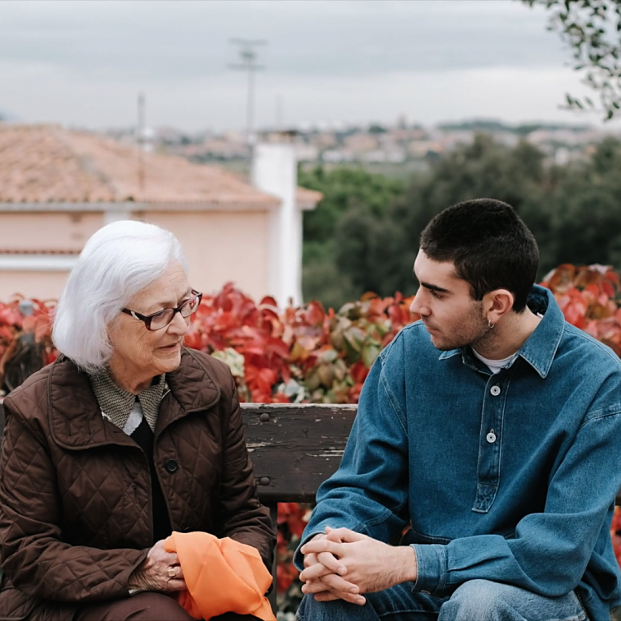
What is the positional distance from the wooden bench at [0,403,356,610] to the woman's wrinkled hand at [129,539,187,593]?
0.67 m

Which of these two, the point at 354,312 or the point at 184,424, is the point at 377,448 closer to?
the point at 184,424

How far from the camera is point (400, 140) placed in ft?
221

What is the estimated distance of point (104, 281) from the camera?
8.25 feet

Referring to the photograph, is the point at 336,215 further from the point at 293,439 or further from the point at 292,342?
the point at 293,439

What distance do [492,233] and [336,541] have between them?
0.90 meters

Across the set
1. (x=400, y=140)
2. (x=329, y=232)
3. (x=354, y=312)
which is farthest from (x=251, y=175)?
(x=400, y=140)

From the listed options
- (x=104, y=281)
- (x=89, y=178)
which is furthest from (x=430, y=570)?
(x=89, y=178)

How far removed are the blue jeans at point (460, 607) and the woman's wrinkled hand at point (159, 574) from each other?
361mm

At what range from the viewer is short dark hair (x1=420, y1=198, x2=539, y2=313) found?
2477 mm

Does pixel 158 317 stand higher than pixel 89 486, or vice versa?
pixel 158 317

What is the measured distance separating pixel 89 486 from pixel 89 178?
955 inches

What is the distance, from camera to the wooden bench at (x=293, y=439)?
3.10 m

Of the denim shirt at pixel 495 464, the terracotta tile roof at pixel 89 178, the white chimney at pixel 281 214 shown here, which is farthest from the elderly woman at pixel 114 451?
the white chimney at pixel 281 214

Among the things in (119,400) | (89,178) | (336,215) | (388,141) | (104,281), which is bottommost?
(336,215)
